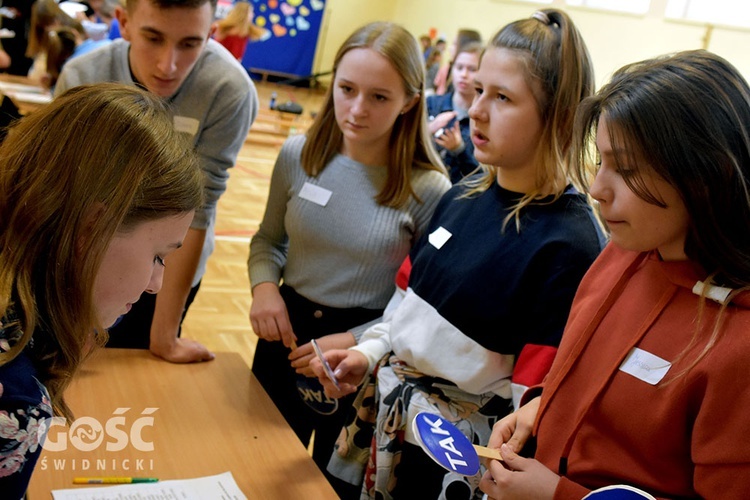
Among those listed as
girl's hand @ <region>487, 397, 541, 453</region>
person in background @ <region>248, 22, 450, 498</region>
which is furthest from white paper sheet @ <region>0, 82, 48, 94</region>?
girl's hand @ <region>487, 397, 541, 453</region>

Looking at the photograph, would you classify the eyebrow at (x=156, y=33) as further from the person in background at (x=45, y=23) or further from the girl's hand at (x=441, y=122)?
the person in background at (x=45, y=23)

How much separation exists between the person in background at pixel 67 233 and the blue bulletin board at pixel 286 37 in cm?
1354

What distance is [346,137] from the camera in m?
1.94

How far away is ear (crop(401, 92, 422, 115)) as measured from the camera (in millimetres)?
1902

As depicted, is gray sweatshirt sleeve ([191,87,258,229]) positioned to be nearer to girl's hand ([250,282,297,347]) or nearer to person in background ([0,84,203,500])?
girl's hand ([250,282,297,347])

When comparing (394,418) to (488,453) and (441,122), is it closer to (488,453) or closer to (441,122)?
(488,453)

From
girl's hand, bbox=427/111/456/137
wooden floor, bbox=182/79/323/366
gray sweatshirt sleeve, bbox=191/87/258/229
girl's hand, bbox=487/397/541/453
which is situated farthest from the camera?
wooden floor, bbox=182/79/323/366

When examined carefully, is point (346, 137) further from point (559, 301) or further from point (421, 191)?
point (559, 301)

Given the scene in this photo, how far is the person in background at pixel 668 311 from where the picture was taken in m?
0.98

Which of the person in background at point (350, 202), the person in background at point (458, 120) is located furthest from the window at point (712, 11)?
the person in background at point (350, 202)

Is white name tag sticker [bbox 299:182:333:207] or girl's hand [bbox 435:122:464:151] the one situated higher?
white name tag sticker [bbox 299:182:333:207]

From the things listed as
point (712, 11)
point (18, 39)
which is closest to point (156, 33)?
point (18, 39)

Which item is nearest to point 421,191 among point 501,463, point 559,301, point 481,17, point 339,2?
point 559,301

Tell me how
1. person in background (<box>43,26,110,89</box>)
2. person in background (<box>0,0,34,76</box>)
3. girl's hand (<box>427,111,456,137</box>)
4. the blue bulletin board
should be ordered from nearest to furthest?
girl's hand (<box>427,111,456,137</box>) → person in background (<box>43,26,110,89</box>) → person in background (<box>0,0,34,76</box>) → the blue bulletin board
